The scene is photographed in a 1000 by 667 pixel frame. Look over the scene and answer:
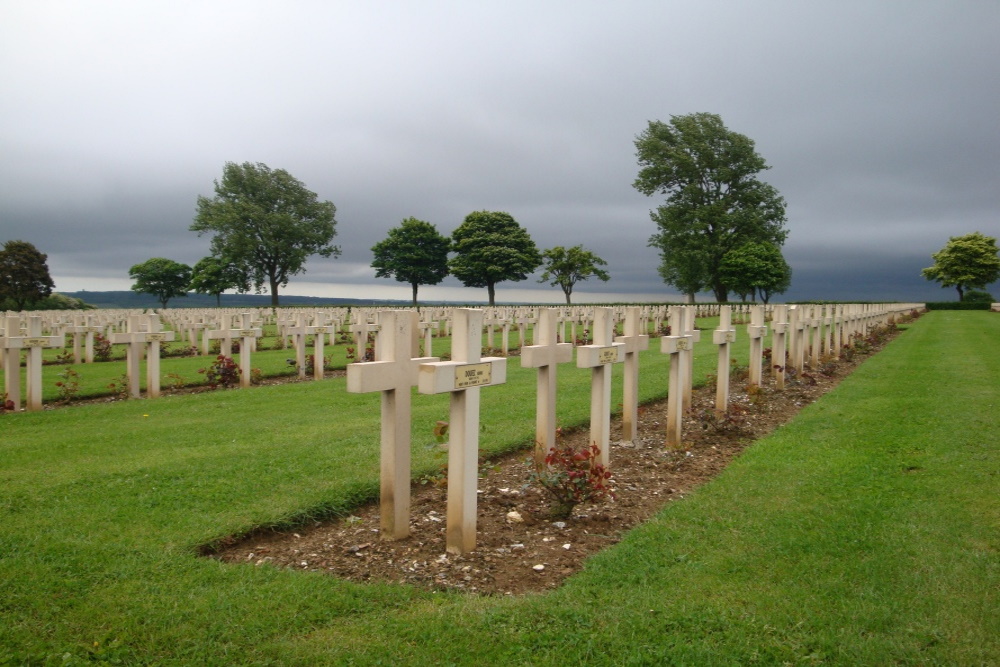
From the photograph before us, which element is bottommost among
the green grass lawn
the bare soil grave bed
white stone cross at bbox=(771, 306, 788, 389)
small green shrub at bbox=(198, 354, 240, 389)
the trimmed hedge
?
the bare soil grave bed

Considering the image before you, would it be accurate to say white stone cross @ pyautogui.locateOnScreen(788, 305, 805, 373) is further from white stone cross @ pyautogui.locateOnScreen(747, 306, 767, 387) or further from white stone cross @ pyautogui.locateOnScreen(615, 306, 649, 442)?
white stone cross @ pyautogui.locateOnScreen(615, 306, 649, 442)

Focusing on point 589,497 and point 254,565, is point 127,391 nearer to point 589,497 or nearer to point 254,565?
point 254,565

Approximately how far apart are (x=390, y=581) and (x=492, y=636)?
0.87 m

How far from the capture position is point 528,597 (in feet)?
11.0

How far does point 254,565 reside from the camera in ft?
12.3

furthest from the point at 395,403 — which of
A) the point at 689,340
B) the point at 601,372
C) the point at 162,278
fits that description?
the point at 162,278

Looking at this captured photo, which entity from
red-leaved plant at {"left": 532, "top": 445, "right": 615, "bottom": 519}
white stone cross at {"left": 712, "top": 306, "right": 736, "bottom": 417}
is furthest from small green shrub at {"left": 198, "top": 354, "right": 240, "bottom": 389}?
red-leaved plant at {"left": 532, "top": 445, "right": 615, "bottom": 519}

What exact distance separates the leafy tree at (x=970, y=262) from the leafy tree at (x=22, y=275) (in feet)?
262

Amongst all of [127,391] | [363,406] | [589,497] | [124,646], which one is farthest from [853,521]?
[127,391]

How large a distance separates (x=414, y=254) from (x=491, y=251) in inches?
348

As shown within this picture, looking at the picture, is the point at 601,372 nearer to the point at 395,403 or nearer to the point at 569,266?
the point at 395,403

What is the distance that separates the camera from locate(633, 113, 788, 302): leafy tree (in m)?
45.8

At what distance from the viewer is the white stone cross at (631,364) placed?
6645 mm

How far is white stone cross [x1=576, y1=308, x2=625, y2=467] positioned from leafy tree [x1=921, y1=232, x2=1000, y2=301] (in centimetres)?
6907
